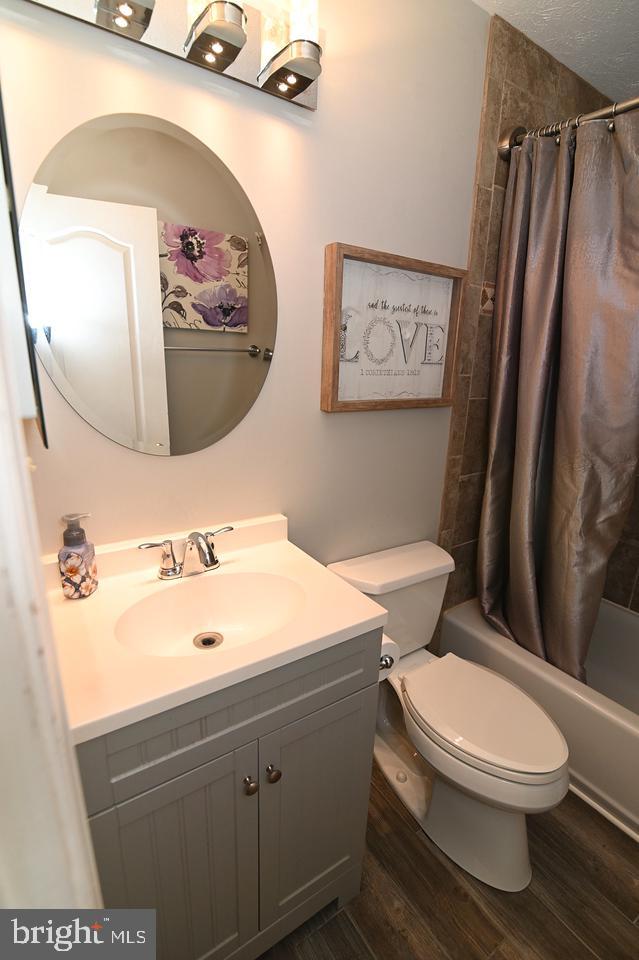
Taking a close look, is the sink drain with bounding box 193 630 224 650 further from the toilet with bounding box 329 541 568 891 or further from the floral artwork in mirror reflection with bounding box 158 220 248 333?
the floral artwork in mirror reflection with bounding box 158 220 248 333

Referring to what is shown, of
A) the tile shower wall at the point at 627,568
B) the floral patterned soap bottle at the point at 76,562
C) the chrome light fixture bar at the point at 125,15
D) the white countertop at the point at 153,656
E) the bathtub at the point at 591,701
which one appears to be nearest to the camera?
the white countertop at the point at 153,656

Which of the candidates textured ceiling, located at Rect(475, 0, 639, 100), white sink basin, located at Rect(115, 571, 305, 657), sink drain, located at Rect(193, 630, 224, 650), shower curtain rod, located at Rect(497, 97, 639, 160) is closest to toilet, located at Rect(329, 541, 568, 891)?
white sink basin, located at Rect(115, 571, 305, 657)

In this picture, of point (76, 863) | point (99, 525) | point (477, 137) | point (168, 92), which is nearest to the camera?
point (76, 863)

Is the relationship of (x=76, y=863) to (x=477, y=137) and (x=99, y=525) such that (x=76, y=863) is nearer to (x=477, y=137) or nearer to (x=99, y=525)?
(x=99, y=525)

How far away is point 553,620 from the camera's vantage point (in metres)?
1.60

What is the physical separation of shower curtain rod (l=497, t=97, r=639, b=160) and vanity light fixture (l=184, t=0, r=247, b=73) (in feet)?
3.26

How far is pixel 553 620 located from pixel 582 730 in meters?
0.35

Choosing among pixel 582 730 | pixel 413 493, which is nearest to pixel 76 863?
pixel 413 493

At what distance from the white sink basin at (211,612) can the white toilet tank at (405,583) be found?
1.16 feet

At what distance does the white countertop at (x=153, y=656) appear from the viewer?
2.28 feet

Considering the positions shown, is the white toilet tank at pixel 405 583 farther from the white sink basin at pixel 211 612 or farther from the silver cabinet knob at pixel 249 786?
the silver cabinet knob at pixel 249 786

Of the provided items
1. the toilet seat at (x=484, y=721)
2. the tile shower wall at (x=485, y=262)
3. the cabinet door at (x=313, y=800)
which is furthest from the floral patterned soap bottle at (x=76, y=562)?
the tile shower wall at (x=485, y=262)

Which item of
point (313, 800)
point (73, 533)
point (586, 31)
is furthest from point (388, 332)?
point (313, 800)

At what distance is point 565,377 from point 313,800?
4.67ft
